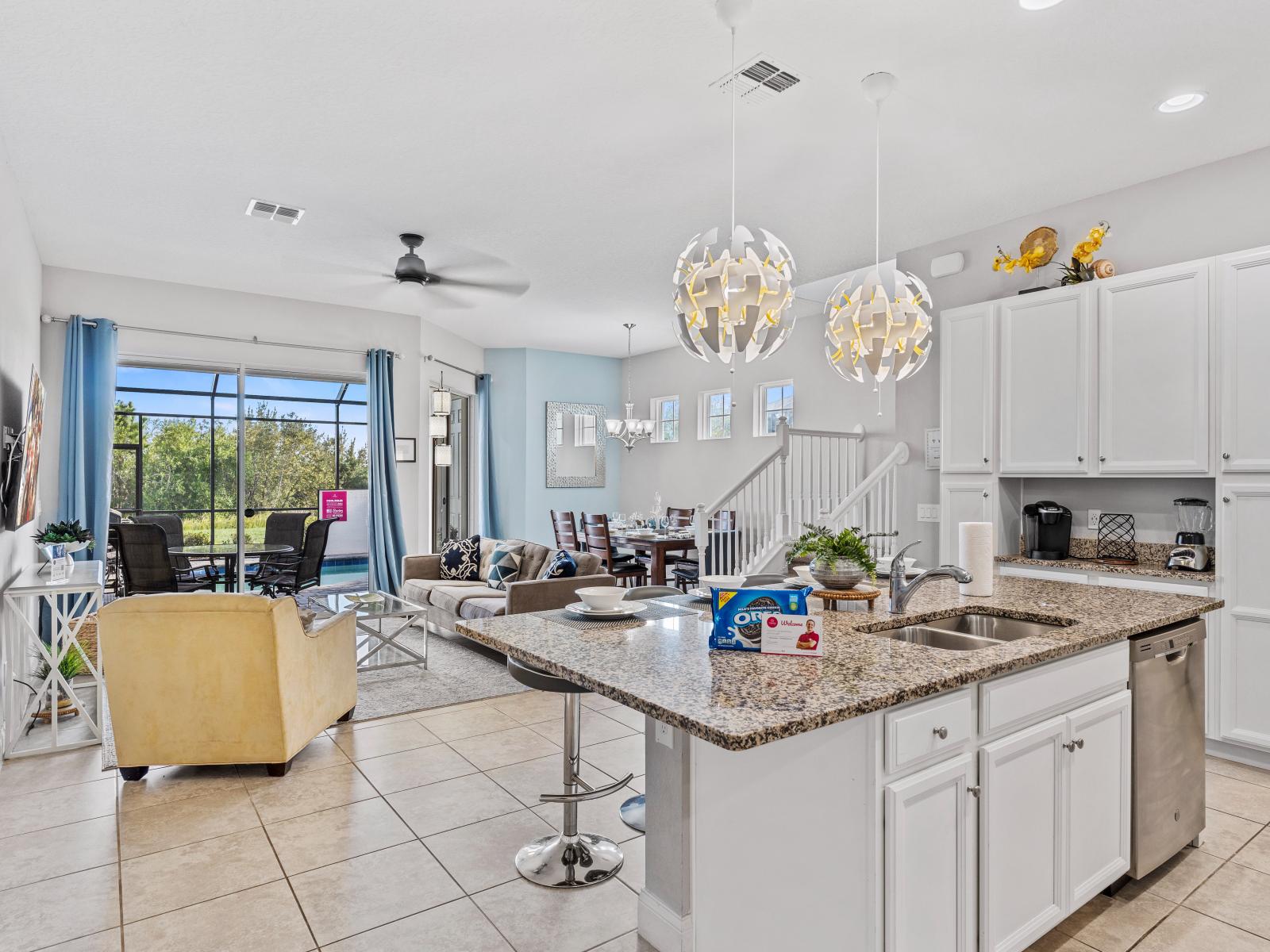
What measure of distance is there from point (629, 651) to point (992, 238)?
12.8 ft

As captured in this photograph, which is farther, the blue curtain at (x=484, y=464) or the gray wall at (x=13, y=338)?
the blue curtain at (x=484, y=464)

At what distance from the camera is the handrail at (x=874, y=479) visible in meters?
5.02

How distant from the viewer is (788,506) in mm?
5426

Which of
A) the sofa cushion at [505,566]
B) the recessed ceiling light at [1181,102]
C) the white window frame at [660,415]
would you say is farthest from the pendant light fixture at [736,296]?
the white window frame at [660,415]

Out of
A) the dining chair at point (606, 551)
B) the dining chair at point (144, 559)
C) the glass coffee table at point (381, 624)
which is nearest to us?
the glass coffee table at point (381, 624)

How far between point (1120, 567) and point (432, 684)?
3.96 metres

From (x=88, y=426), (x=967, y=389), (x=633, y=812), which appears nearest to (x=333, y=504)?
(x=88, y=426)

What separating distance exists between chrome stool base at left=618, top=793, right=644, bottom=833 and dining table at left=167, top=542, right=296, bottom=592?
437 cm

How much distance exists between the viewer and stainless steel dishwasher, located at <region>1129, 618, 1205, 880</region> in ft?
7.48

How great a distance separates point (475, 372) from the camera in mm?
8664

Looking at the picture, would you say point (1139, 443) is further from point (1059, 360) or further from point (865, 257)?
point (865, 257)

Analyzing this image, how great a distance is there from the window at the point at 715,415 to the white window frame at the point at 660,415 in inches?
13.7

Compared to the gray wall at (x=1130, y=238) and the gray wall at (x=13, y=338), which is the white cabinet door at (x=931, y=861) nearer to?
the gray wall at (x=1130, y=238)

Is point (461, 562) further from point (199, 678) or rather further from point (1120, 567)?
point (1120, 567)
